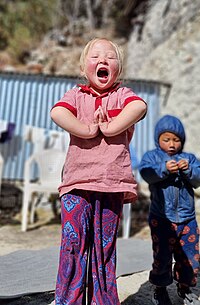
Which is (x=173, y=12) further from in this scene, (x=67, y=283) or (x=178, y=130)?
(x=67, y=283)

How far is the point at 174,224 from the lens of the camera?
7.97 feet

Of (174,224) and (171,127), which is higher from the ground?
(171,127)

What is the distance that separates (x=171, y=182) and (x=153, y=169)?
15 cm

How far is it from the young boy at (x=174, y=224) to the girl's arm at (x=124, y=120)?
0.63 m

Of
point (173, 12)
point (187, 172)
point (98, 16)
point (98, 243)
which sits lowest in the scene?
point (98, 243)

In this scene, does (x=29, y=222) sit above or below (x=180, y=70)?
below

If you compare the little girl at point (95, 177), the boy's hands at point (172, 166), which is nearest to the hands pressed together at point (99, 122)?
the little girl at point (95, 177)

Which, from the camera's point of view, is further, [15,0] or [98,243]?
[15,0]

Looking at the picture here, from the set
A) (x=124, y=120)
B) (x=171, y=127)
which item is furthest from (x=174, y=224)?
(x=124, y=120)

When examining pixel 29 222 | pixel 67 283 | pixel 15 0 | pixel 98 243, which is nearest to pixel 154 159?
pixel 98 243

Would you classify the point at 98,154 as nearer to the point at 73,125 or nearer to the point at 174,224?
the point at 73,125

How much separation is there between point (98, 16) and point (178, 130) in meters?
15.2

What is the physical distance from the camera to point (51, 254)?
3.46 meters

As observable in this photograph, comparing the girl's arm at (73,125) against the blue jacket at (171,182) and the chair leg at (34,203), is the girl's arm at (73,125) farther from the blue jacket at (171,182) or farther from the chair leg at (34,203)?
the chair leg at (34,203)
